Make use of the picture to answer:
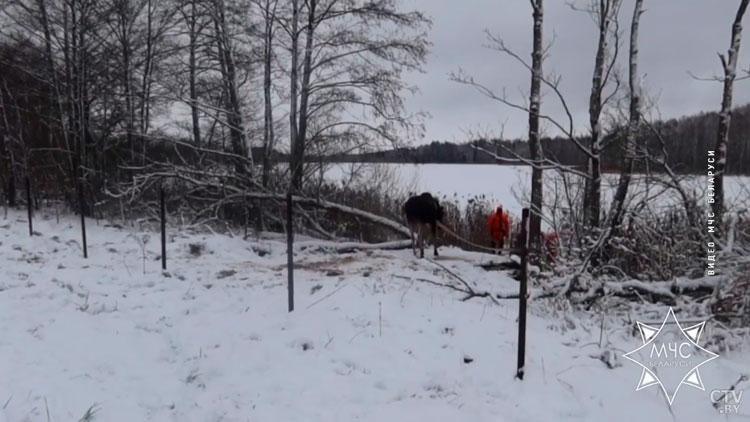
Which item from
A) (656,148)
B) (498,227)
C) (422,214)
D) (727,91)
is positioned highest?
(727,91)

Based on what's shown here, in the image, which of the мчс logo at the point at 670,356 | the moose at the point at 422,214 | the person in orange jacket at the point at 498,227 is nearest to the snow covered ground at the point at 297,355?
the мчс logo at the point at 670,356

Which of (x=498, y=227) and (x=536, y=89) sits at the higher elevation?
(x=536, y=89)

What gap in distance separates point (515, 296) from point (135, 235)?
7.34 meters

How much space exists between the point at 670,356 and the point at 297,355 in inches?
117

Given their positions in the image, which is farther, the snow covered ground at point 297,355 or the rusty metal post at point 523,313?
the rusty metal post at point 523,313

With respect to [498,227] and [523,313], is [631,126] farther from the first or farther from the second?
[523,313]

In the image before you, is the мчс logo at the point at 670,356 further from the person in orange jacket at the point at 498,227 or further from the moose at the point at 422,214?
the person in orange jacket at the point at 498,227

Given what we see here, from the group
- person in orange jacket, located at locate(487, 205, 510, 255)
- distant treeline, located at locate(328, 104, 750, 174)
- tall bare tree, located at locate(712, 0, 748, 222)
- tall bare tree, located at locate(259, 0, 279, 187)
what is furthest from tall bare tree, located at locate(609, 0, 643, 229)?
tall bare tree, located at locate(259, 0, 279, 187)

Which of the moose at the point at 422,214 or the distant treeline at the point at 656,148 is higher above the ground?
the distant treeline at the point at 656,148

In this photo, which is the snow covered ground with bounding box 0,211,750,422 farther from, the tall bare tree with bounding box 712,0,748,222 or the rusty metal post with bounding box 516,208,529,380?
the tall bare tree with bounding box 712,0,748,222

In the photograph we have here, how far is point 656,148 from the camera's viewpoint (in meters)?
8.06

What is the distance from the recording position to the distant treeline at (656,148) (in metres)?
8.34

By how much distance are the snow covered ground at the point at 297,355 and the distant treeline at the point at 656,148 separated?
13.4 ft

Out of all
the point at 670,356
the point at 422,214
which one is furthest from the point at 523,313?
the point at 422,214
